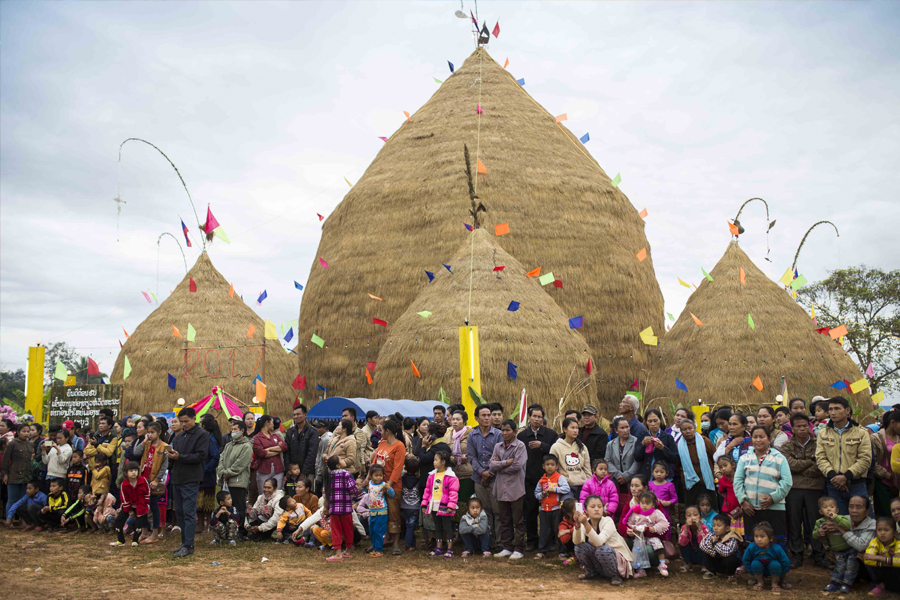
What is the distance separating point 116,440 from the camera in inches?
431

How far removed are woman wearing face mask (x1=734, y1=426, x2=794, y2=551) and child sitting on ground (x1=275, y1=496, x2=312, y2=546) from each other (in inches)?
201

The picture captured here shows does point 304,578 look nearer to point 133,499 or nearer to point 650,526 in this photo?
point 133,499

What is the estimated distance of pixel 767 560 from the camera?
6785 millimetres

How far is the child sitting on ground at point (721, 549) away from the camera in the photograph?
7.12m

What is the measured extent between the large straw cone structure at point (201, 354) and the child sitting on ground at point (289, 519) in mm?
13535

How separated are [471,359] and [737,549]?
6.62 m

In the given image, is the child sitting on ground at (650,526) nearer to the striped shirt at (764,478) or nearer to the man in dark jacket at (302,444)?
the striped shirt at (764,478)

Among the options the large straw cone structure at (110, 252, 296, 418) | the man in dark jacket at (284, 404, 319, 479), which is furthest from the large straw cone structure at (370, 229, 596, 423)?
the large straw cone structure at (110, 252, 296, 418)

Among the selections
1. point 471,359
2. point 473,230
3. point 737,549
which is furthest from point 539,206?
point 737,549

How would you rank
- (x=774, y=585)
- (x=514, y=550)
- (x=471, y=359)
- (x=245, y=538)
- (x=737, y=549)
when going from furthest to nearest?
(x=471, y=359) < (x=245, y=538) < (x=514, y=550) < (x=737, y=549) < (x=774, y=585)

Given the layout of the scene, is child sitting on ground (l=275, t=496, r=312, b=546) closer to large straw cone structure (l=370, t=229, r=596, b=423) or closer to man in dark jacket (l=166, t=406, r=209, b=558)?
man in dark jacket (l=166, t=406, r=209, b=558)

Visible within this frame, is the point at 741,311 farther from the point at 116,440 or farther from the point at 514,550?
the point at 116,440

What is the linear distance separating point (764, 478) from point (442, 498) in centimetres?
327

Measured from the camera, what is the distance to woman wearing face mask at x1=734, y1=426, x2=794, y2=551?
697 centimetres
